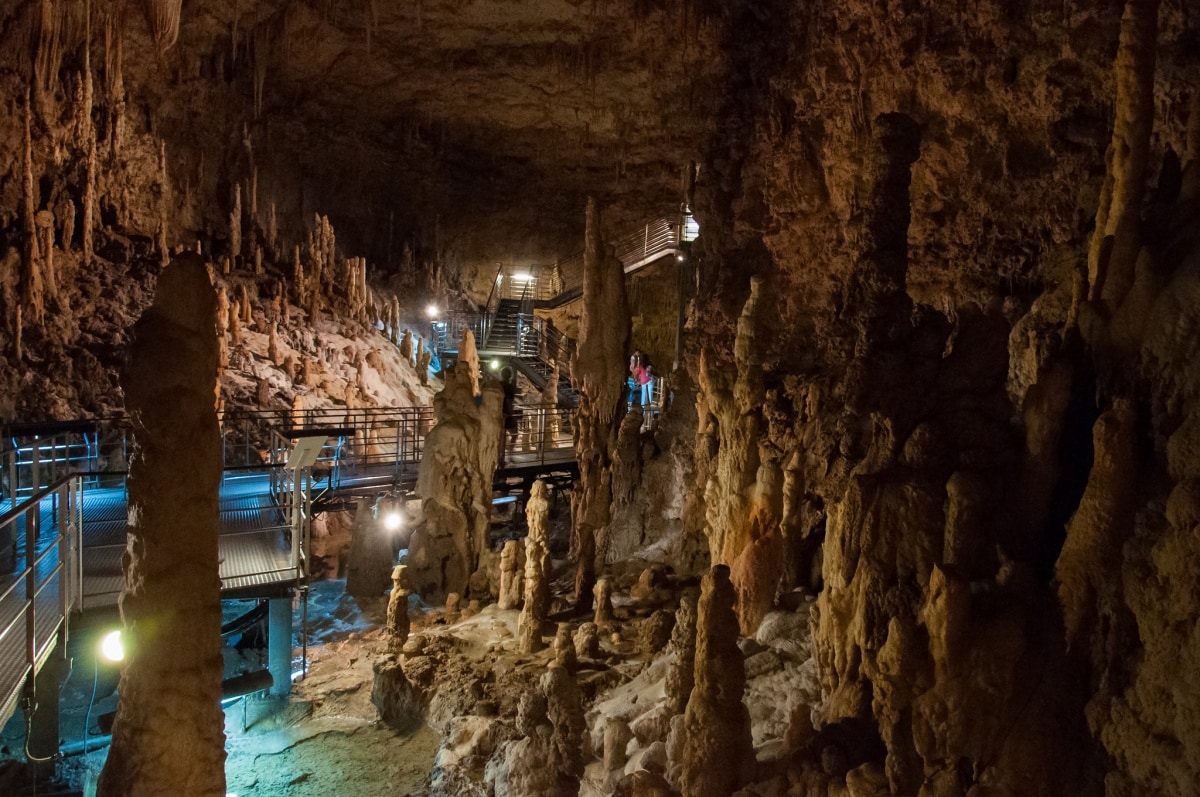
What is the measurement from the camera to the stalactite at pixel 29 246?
1409 cm

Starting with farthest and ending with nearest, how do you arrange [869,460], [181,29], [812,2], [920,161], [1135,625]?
[181,29] < [812,2] < [920,161] < [869,460] < [1135,625]

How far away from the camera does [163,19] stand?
1471cm

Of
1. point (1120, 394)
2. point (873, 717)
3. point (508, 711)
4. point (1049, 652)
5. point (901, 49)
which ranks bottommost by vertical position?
point (508, 711)

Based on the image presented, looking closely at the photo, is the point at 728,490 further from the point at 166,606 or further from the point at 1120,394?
the point at 166,606

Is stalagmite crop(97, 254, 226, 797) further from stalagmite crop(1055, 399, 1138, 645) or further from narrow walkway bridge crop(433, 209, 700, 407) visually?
narrow walkway bridge crop(433, 209, 700, 407)

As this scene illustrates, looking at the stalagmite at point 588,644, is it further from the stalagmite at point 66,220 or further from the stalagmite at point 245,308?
the stalagmite at point 66,220

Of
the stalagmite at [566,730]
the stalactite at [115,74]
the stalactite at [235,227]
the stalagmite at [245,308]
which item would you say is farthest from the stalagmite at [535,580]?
the stalactite at [235,227]

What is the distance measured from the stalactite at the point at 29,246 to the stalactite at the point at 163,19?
2.41m

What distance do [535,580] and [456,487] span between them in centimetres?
277

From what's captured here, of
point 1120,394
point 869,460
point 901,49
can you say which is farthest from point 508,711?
point 901,49

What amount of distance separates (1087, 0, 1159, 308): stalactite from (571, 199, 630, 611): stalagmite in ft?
24.6

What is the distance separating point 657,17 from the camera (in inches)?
609

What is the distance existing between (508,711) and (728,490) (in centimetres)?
310

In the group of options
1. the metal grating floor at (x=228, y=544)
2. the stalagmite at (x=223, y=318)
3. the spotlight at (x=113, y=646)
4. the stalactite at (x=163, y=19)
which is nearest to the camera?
the spotlight at (x=113, y=646)
